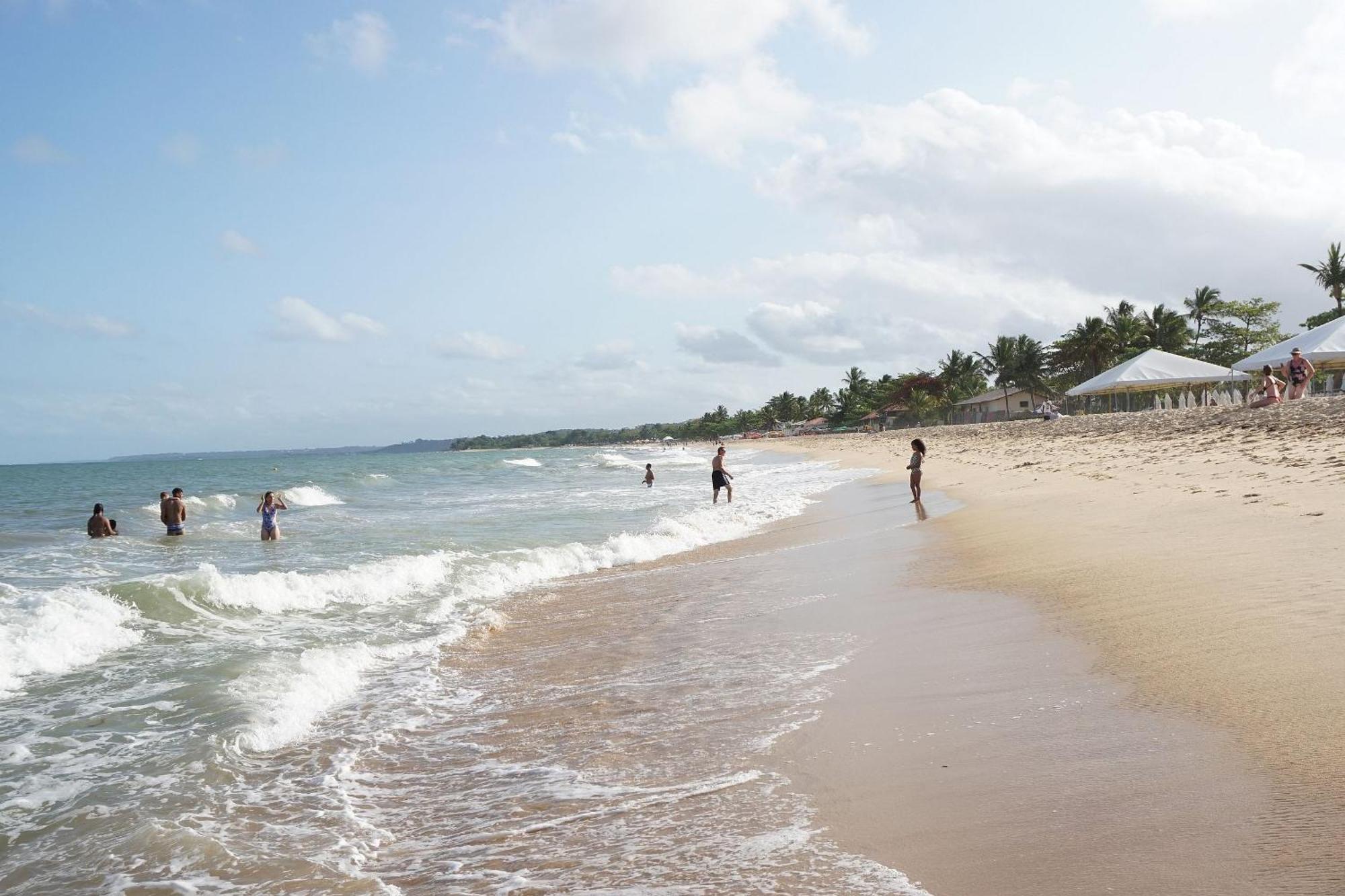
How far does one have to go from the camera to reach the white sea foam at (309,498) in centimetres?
3462

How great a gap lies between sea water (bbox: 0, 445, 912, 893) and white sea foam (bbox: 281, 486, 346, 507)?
20752 millimetres

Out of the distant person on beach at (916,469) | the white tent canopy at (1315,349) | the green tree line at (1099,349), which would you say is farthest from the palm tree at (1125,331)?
the distant person on beach at (916,469)

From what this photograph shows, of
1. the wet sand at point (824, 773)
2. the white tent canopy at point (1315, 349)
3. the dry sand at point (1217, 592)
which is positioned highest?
the white tent canopy at point (1315, 349)

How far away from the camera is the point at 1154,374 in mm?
38781

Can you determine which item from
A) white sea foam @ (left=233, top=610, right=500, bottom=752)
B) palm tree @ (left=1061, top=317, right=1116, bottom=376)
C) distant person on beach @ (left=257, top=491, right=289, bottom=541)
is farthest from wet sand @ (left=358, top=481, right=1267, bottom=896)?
A: palm tree @ (left=1061, top=317, right=1116, bottom=376)

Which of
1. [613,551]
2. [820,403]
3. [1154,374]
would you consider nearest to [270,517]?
[613,551]

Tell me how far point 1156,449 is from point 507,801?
18210 mm

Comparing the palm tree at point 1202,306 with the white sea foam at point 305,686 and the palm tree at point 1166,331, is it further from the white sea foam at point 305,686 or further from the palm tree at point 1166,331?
the white sea foam at point 305,686

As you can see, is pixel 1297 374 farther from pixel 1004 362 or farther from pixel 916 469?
pixel 1004 362

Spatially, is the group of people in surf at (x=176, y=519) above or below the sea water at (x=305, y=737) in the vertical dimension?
above

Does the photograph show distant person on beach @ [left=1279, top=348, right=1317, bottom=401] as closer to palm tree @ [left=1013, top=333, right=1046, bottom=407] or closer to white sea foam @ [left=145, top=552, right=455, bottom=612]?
white sea foam @ [left=145, top=552, right=455, bottom=612]

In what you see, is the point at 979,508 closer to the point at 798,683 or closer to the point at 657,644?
the point at 657,644

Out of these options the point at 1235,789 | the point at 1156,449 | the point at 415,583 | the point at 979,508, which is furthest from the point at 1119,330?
the point at 1235,789

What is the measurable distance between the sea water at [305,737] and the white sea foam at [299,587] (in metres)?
0.04
